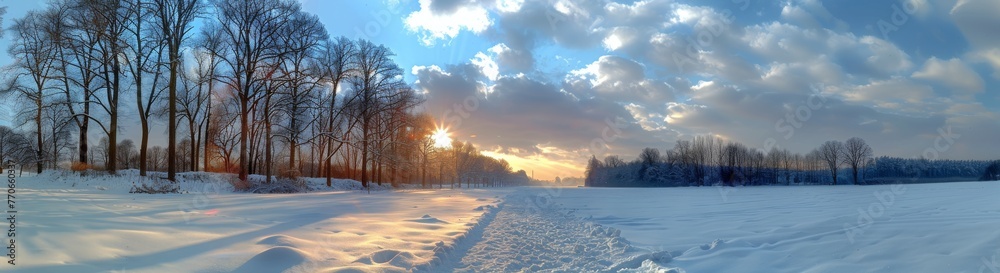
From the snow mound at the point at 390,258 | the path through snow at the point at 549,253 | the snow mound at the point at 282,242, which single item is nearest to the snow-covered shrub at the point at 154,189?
the path through snow at the point at 549,253

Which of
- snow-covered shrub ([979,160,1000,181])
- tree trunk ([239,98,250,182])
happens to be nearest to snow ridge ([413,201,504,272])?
tree trunk ([239,98,250,182])

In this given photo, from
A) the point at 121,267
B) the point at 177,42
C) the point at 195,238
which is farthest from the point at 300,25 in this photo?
the point at 121,267

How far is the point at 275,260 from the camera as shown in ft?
14.8

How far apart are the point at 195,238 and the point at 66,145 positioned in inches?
Result: 1390

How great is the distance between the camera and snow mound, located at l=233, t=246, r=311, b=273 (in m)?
4.18

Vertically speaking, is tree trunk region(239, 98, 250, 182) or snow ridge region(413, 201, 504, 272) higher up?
tree trunk region(239, 98, 250, 182)

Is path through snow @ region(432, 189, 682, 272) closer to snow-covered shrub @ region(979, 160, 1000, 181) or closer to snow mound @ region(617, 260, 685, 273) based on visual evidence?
snow mound @ region(617, 260, 685, 273)

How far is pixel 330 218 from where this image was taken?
891 cm

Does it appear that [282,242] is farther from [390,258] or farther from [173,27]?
[173,27]

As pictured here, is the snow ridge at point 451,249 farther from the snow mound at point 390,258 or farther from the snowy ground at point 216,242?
the snow mound at point 390,258

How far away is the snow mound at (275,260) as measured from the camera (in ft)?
13.7

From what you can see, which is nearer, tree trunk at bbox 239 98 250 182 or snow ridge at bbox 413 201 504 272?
A: snow ridge at bbox 413 201 504 272

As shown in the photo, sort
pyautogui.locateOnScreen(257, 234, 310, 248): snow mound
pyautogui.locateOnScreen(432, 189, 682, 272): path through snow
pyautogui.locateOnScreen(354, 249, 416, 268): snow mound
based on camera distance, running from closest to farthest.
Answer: pyautogui.locateOnScreen(354, 249, 416, 268): snow mound < pyautogui.locateOnScreen(257, 234, 310, 248): snow mound < pyautogui.locateOnScreen(432, 189, 682, 272): path through snow

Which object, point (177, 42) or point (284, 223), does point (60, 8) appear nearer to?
point (177, 42)
